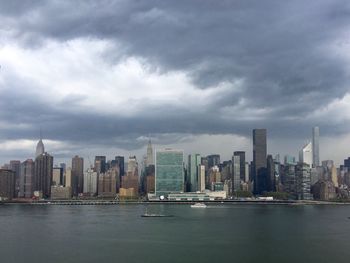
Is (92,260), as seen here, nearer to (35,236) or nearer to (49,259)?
(49,259)

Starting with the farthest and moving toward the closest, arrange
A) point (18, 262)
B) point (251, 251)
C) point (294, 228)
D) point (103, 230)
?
1. point (294, 228)
2. point (103, 230)
3. point (251, 251)
4. point (18, 262)

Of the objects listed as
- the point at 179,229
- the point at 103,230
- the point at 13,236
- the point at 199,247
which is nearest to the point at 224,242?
the point at 199,247

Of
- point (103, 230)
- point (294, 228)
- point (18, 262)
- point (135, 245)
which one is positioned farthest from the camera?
point (294, 228)

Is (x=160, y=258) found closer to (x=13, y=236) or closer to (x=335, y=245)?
(x=335, y=245)

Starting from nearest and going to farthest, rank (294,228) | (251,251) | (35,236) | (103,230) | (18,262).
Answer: (18,262) < (251,251) < (35,236) < (103,230) < (294,228)

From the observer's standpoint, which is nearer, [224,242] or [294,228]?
[224,242]

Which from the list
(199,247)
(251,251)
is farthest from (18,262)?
(251,251)

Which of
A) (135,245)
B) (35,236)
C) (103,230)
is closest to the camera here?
(135,245)

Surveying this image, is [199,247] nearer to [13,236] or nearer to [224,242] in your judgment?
[224,242]

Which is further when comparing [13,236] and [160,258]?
[13,236]
